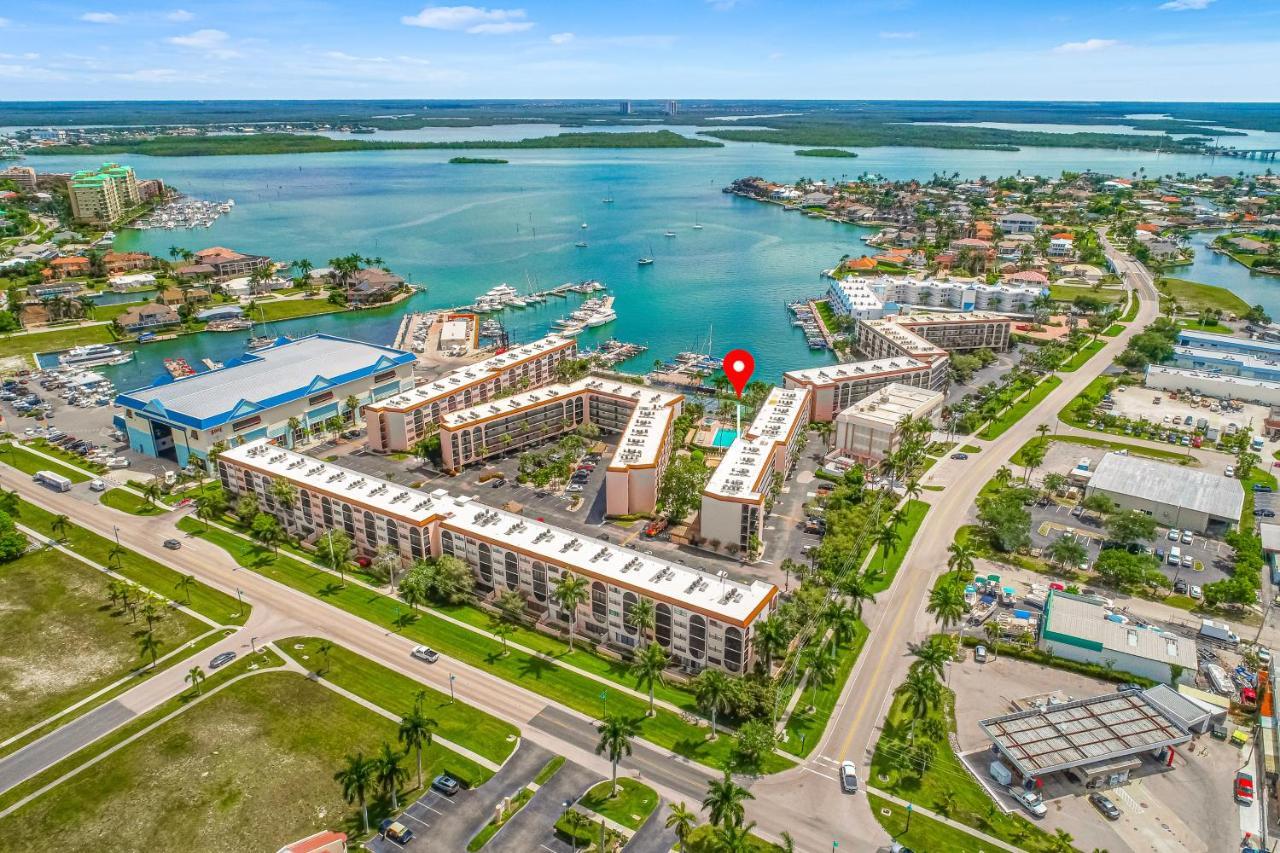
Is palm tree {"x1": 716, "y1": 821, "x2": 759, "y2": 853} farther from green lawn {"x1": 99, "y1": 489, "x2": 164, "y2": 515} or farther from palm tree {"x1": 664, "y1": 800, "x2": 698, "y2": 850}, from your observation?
green lawn {"x1": 99, "y1": 489, "x2": 164, "y2": 515}

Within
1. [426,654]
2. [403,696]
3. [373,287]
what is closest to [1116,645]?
[426,654]

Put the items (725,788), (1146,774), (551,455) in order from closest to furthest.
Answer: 1. (725,788)
2. (1146,774)
3. (551,455)

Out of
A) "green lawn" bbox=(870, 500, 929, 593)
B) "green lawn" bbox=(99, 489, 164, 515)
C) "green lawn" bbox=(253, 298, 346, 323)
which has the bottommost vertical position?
"green lawn" bbox=(870, 500, 929, 593)

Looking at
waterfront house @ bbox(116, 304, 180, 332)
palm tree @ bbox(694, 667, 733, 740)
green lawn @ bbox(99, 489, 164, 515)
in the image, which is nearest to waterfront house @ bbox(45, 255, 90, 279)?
waterfront house @ bbox(116, 304, 180, 332)

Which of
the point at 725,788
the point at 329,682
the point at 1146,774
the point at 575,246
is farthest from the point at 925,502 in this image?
the point at 575,246

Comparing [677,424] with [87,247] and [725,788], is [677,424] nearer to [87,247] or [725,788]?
[725,788]

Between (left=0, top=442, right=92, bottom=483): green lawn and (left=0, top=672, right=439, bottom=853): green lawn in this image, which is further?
(left=0, top=442, right=92, bottom=483): green lawn
